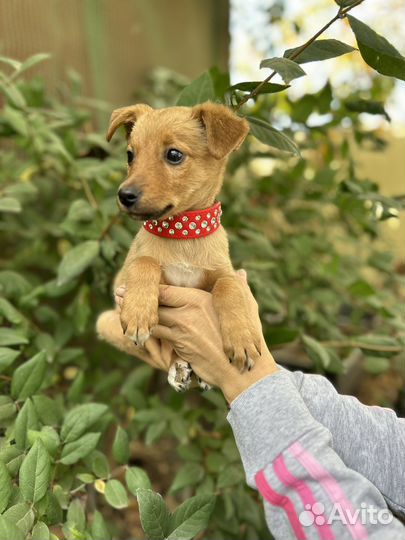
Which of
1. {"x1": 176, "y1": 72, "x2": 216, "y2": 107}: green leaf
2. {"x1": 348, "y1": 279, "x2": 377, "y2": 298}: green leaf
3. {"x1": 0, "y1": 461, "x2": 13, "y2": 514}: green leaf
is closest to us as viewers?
{"x1": 0, "y1": 461, "x2": 13, "y2": 514}: green leaf

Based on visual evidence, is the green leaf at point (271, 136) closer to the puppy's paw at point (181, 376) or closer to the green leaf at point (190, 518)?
the puppy's paw at point (181, 376)

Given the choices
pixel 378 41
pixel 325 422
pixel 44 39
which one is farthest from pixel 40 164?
pixel 325 422

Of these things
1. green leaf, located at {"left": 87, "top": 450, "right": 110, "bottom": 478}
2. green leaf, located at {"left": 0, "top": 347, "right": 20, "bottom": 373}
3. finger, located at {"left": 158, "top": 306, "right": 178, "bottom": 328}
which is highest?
finger, located at {"left": 158, "top": 306, "right": 178, "bottom": 328}

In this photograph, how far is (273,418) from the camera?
0.93m

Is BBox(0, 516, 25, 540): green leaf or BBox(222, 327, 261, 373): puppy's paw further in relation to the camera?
BBox(222, 327, 261, 373): puppy's paw

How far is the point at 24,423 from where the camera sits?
1.13 meters

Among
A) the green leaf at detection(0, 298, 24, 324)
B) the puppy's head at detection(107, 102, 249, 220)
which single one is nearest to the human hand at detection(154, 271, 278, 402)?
the puppy's head at detection(107, 102, 249, 220)

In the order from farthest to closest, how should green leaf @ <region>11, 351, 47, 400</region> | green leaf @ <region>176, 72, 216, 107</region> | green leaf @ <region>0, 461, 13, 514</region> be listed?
→ 1. green leaf @ <region>176, 72, 216, 107</region>
2. green leaf @ <region>11, 351, 47, 400</region>
3. green leaf @ <region>0, 461, 13, 514</region>

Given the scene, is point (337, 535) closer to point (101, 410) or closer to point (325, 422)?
point (325, 422)

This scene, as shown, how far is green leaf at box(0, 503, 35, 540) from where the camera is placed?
3.01 ft

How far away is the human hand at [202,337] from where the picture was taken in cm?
104

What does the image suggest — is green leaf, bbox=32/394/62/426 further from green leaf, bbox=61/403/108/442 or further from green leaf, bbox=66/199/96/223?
green leaf, bbox=66/199/96/223

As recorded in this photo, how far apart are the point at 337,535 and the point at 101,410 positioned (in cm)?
69

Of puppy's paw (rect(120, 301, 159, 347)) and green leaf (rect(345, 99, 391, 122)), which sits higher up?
green leaf (rect(345, 99, 391, 122))
